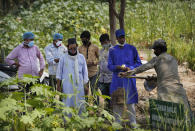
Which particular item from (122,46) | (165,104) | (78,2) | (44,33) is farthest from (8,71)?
(78,2)

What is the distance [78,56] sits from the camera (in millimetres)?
5152

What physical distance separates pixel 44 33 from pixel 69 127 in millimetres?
10120

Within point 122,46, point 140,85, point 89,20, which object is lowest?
point 140,85

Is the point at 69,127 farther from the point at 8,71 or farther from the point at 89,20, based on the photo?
the point at 89,20

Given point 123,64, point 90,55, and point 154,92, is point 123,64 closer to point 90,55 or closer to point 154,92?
point 90,55

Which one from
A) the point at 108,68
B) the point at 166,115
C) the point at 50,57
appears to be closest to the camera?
the point at 166,115

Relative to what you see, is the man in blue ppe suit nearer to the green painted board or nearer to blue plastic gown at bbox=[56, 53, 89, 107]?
blue plastic gown at bbox=[56, 53, 89, 107]

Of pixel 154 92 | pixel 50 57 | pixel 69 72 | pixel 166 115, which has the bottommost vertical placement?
pixel 154 92

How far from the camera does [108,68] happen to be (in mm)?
5527

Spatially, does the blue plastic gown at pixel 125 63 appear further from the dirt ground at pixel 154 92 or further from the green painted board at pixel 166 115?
the green painted board at pixel 166 115

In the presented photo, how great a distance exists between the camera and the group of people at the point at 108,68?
4227 mm

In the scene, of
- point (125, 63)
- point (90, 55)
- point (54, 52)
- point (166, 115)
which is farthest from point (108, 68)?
point (166, 115)

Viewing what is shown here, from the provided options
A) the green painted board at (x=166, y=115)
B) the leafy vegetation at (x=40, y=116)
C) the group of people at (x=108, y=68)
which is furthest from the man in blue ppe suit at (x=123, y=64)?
the leafy vegetation at (x=40, y=116)

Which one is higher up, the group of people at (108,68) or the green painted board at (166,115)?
the group of people at (108,68)
